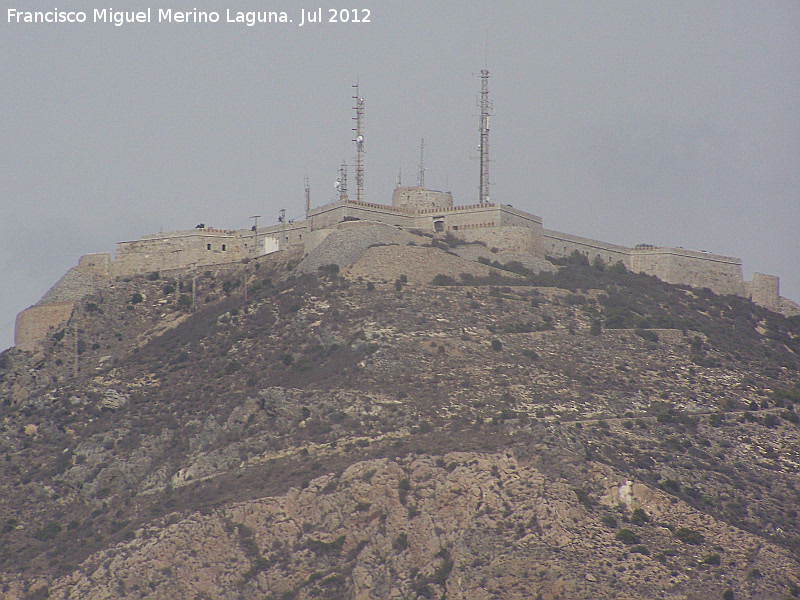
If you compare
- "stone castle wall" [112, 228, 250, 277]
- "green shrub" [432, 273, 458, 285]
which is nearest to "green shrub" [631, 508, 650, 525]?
"green shrub" [432, 273, 458, 285]

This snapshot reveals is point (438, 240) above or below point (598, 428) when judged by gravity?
above

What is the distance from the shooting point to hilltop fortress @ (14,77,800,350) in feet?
270

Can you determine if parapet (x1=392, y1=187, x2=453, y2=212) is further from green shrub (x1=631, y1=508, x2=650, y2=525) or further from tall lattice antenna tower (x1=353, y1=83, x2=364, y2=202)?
green shrub (x1=631, y1=508, x2=650, y2=525)

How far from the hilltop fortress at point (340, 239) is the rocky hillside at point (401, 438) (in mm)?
1284

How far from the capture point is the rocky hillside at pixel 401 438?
188 feet

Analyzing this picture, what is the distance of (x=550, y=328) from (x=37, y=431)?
2618 centimetres

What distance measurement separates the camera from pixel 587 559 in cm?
5544

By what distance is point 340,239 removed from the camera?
8106 cm

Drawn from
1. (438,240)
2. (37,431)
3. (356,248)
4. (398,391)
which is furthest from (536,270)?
(37,431)

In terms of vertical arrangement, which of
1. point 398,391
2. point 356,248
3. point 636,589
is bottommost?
point 636,589

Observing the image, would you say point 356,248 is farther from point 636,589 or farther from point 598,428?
point 636,589

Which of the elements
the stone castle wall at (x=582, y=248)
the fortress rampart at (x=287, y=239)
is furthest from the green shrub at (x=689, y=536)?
the stone castle wall at (x=582, y=248)

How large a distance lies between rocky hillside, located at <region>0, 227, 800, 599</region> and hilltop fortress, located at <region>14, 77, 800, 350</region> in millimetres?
1284

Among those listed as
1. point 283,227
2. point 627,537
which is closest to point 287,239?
point 283,227
